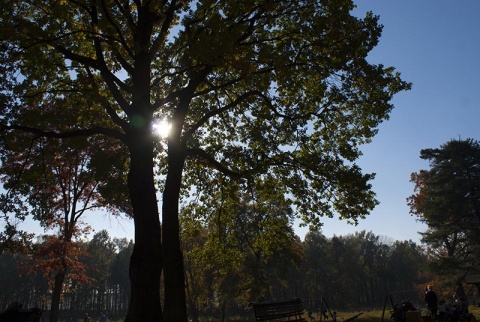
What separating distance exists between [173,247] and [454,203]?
35232 mm

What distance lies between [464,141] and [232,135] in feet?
107

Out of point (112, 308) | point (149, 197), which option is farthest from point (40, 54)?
point (112, 308)

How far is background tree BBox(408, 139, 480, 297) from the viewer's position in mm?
37312

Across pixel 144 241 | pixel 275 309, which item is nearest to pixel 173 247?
pixel 144 241

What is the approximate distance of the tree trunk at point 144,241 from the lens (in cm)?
964

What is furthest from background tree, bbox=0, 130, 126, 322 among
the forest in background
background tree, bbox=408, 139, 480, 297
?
the forest in background

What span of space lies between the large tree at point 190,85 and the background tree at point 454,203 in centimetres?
2850

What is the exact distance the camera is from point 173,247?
12.4 m

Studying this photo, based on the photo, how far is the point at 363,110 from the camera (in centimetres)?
1447

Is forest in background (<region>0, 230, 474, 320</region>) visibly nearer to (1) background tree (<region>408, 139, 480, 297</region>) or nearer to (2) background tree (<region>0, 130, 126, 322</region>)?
(1) background tree (<region>408, 139, 480, 297</region>)

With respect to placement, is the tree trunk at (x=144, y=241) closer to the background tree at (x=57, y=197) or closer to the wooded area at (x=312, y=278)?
the background tree at (x=57, y=197)

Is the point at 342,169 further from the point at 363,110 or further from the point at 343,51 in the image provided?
the point at 343,51

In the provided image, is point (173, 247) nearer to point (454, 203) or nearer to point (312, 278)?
point (454, 203)

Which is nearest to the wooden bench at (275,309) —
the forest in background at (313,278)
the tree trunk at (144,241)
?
the tree trunk at (144,241)
